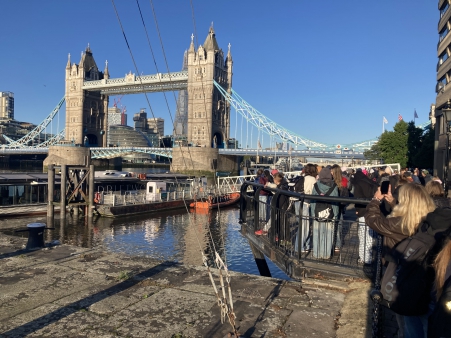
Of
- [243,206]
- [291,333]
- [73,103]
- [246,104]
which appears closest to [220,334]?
[291,333]

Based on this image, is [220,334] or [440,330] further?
[220,334]

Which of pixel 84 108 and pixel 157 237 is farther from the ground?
pixel 84 108

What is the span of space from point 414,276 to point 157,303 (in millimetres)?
3171

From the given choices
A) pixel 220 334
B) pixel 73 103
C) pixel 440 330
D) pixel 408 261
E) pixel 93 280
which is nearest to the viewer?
pixel 440 330

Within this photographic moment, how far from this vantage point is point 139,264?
22.0 ft

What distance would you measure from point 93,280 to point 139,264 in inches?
39.5

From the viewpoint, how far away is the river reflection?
1702cm

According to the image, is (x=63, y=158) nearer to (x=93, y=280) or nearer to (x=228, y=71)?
(x=228, y=71)

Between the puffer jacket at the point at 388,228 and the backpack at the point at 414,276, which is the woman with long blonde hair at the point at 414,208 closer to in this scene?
the puffer jacket at the point at 388,228

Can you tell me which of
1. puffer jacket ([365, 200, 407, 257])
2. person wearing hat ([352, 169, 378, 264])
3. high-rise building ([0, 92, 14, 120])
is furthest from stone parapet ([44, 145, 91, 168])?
high-rise building ([0, 92, 14, 120])

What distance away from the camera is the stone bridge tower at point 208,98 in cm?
8069

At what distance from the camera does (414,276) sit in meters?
2.89

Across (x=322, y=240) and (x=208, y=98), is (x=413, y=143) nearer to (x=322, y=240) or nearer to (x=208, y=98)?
(x=208, y=98)

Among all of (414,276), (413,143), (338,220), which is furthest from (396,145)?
(414,276)
